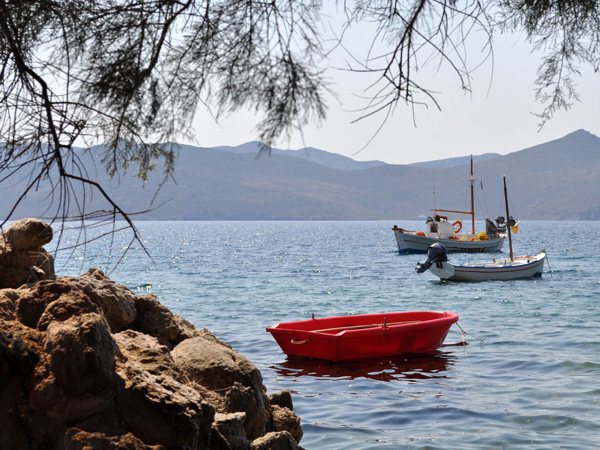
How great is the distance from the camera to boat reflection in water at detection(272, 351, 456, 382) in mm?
11641

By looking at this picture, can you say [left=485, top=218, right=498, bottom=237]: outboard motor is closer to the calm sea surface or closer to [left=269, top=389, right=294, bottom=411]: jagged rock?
the calm sea surface

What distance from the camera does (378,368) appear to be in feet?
40.0

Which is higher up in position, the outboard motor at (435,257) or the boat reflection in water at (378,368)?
the outboard motor at (435,257)

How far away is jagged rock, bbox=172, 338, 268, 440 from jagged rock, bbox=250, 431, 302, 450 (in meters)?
0.28

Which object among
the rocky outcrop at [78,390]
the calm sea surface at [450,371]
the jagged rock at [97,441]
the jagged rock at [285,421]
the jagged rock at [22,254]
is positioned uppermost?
the jagged rock at [22,254]

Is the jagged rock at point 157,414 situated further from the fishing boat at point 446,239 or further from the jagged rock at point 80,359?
the fishing boat at point 446,239

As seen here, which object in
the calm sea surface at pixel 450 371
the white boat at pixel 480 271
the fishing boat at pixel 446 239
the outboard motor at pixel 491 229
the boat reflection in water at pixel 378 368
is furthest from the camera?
the outboard motor at pixel 491 229

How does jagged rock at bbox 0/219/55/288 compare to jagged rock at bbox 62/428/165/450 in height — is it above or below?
above

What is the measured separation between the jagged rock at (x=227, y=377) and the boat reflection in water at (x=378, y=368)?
6.14 meters

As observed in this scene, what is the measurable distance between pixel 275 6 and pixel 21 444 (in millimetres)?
2755

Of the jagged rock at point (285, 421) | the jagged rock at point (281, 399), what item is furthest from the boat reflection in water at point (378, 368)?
the jagged rock at point (285, 421)

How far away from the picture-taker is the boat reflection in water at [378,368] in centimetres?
1164

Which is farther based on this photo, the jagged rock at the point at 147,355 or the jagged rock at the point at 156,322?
the jagged rock at the point at 156,322

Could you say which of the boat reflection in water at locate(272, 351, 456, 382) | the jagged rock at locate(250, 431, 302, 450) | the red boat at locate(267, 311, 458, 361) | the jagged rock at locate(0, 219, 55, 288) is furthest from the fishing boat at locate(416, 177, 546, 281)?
the jagged rock at locate(250, 431, 302, 450)
